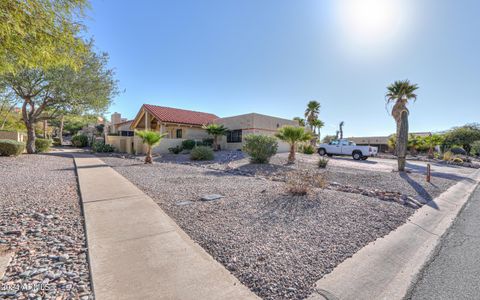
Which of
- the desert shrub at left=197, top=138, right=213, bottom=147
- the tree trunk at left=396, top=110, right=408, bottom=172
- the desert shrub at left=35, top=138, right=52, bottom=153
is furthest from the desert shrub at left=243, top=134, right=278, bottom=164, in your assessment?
the desert shrub at left=35, top=138, right=52, bottom=153

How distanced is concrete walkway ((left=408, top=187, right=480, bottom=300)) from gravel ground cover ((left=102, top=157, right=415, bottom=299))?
0.85 meters

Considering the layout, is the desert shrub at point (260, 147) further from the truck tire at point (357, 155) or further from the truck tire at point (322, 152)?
the truck tire at point (322, 152)

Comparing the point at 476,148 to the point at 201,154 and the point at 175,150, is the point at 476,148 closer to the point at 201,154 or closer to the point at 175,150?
the point at 201,154

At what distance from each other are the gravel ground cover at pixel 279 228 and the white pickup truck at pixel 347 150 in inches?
643

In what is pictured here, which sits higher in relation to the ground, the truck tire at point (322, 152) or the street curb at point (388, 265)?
the truck tire at point (322, 152)

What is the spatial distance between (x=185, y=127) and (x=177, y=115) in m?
1.81

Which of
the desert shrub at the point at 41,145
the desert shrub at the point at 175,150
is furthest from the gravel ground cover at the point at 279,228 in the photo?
the desert shrub at the point at 41,145

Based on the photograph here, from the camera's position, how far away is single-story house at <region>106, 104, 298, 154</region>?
2280 centimetres

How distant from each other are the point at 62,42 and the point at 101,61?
618 inches

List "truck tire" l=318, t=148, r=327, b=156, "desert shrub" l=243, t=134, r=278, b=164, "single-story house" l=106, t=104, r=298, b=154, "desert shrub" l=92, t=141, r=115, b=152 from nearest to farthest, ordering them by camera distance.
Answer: "desert shrub" l=243, t=134, r=278, b=164, "single-story house" l=106, t=104, r=298, b=154, "desert shrub" l=92, t=141, r=115, b=152, "truck tire" l=318, t=148, r=327, b=156

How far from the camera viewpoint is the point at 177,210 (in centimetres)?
521

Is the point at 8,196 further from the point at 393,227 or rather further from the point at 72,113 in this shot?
the point at 72,113

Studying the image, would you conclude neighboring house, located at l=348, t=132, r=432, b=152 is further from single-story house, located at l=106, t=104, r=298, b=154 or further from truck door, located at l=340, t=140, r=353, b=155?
single-story house, located at l=106, t=104, r=298, b=154

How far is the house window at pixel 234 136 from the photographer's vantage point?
24.1 m
